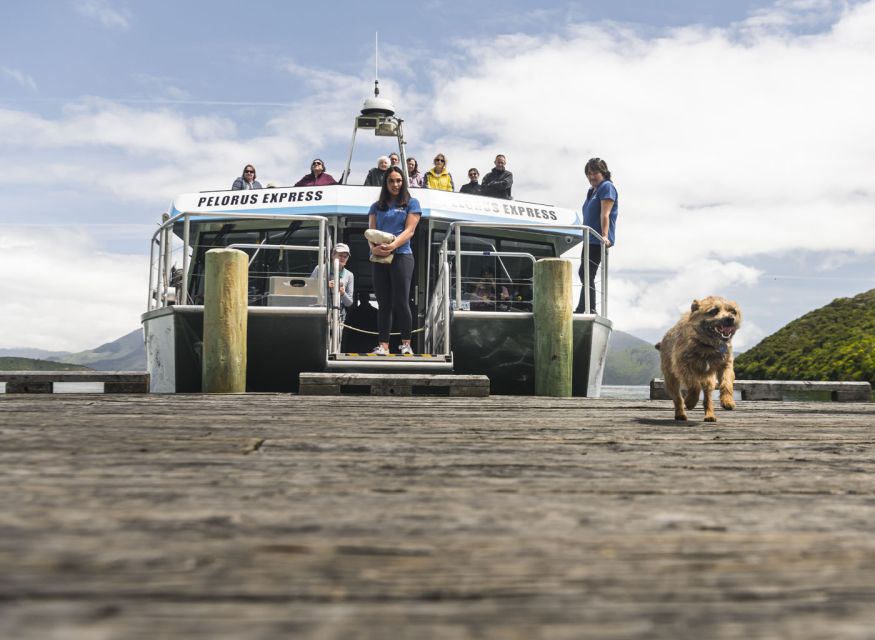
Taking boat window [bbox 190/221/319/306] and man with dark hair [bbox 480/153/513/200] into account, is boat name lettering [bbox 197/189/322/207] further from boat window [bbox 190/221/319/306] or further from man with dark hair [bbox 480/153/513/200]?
man with dark hair [bbox 480/153/513/200]

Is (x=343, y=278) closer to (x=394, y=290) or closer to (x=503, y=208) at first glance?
(x=394, y=290)

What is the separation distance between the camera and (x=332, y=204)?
29.2ft

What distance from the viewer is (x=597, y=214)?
775 centimetres

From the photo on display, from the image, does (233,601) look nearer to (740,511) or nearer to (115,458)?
(740,511)

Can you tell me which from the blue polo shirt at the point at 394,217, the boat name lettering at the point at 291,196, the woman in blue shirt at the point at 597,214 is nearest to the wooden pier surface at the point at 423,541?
the blue polo shirt at the point at 394,217

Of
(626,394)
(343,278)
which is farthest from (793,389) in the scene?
(626,394)

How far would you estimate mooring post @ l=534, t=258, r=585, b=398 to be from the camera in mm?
6520

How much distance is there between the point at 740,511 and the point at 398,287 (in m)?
5.64

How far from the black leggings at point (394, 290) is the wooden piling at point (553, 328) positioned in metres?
1.15

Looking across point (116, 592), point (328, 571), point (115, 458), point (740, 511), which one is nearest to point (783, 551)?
point (740, 511)

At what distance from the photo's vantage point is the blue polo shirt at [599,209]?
7.55 m

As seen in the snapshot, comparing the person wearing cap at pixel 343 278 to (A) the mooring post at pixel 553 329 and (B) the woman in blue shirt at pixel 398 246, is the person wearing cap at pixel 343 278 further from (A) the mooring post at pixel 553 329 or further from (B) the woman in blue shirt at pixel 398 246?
(A) the mooring post at pixel 553 329

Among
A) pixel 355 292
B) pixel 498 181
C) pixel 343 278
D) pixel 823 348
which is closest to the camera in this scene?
pixel 343 278

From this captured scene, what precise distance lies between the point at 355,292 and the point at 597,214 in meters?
3.45
